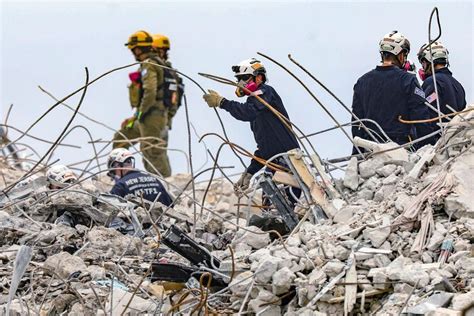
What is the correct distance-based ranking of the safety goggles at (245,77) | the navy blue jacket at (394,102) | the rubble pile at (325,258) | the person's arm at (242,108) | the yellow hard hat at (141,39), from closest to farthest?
the rubble pile at (325,258) < the navy blue jacket at (394,102) < the person's arm at (242,108) < the safety goggles at (245,77) < the yellow hard hat at (141,39)

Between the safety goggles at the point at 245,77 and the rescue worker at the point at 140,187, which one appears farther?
the rescue worker at the point at 140,187

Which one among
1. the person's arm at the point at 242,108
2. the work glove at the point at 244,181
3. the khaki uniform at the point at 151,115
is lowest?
the work glove at the point at 244,181

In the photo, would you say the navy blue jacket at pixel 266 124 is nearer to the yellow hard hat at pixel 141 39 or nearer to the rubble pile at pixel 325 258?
the rubble pile at pixel 325 258

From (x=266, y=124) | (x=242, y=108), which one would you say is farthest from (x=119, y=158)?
(x=242, y=108)

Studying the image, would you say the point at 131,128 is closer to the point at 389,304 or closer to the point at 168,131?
the point at 168,131

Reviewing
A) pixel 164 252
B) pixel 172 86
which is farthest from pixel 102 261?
pixel 172 86

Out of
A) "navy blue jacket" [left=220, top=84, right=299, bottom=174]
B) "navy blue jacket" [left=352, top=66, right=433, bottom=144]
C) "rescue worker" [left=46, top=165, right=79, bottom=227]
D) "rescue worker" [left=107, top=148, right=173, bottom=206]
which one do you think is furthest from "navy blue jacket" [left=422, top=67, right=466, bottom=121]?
"rescue worker" [left=46, top=165, right=79, bottom=227]

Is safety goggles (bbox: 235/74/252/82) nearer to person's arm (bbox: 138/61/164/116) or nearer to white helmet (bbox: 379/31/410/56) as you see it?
white helmet (bbox: 379/31/410/56)

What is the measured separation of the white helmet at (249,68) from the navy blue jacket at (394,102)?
38.1 inches

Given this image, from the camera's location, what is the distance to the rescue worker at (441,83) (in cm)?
1346

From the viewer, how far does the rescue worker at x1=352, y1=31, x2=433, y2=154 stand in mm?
13047

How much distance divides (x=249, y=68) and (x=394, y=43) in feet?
4.33

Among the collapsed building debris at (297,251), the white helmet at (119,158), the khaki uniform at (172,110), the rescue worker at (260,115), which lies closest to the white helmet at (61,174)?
the white helmet at (119,158)

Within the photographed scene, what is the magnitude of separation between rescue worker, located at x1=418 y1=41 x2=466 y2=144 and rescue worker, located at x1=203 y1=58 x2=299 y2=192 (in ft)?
4.13
